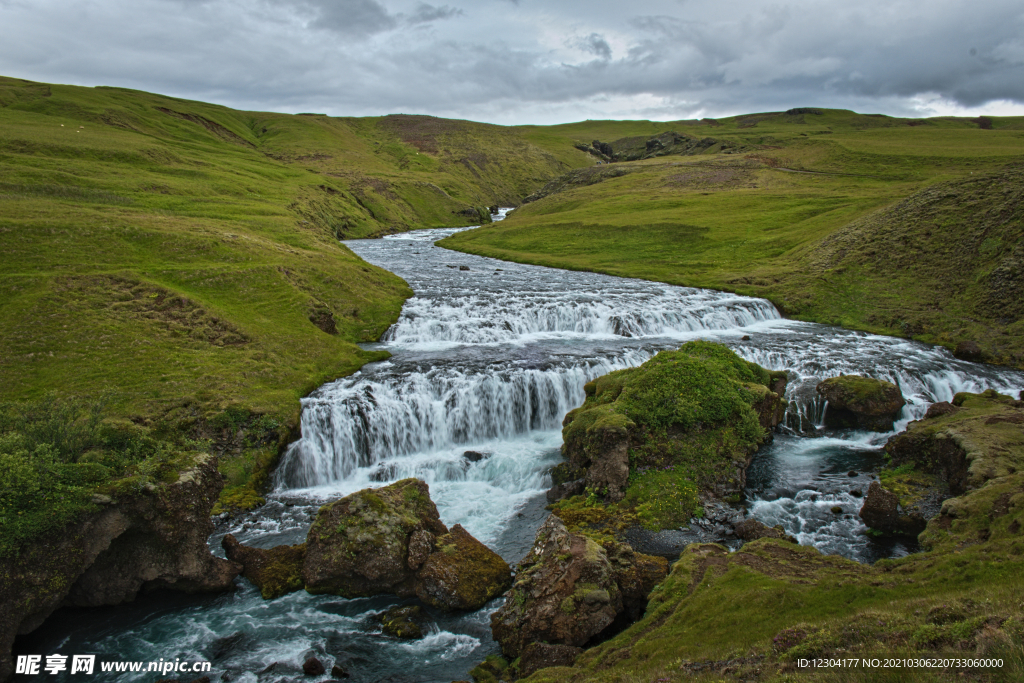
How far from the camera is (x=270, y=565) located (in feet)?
51.8

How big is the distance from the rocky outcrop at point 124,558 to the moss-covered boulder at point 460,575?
5.80m

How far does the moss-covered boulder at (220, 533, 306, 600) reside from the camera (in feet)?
50.2

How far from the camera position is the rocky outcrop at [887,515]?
1573 cm

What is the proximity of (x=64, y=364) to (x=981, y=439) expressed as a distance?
3571cm

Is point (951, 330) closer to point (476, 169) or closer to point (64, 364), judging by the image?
point (64, 364)

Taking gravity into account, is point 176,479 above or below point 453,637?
above

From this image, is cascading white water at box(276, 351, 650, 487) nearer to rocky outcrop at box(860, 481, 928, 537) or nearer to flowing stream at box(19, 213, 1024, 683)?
flowing stream at box(19, 213, 1024, 683)

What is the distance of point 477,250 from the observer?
81.2 meters

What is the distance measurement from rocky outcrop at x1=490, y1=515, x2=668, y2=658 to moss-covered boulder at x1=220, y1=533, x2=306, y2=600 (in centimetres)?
615

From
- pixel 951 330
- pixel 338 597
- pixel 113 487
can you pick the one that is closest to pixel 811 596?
pixel 338 597

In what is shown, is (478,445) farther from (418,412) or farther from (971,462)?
(971,462)

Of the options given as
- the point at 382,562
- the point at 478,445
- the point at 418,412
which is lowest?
the point at 478,445

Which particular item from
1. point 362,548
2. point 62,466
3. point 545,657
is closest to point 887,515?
point 545,657

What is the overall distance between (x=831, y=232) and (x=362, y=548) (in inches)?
2465
